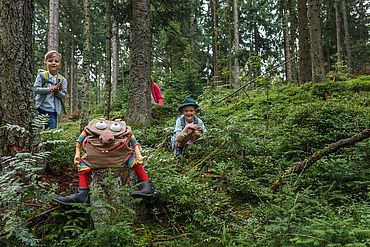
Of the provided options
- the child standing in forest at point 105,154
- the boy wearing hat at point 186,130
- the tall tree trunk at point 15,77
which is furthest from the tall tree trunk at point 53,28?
the child standing in forest at point 105,154

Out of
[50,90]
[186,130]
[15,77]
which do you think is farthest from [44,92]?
[186,130]

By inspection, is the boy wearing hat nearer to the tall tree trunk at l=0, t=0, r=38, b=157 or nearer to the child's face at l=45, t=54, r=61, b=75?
the child's face at l=45, t=54, r=61, b=75

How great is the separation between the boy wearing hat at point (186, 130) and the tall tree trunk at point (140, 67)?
10.5 feet

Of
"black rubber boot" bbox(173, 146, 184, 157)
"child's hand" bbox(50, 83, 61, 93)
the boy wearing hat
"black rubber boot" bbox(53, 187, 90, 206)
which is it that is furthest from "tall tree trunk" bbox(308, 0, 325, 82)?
"black rubber boot" bbox(53, 187, 90, 206)

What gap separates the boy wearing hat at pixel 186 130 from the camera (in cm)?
538

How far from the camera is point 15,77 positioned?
3467mm

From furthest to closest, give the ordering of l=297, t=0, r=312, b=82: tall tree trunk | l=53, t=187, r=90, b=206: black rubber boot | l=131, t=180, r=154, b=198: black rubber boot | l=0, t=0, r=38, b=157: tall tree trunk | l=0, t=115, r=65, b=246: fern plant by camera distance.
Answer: l=297, t=0, r=312, b=82: tall tree trunk < l=0, t=0, r=38, b=157: tall tree trunk < l=131, t=180, r=154, b=198: black rubber boot < l=53, t=187, r=90, b=206: black rubber boot < l=0, t=115, r=65, b=246: fern plant

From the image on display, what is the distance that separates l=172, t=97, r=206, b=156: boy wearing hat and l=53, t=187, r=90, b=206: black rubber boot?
7.66ft

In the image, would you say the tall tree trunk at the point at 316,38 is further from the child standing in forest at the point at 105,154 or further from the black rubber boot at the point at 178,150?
the child standing in forest at the point at 105,154

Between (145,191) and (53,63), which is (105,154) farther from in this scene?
(53,63)

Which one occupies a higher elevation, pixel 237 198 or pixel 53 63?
pixel 53 63

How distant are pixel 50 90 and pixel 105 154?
245cm

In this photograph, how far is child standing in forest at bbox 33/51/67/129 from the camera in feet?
17.2

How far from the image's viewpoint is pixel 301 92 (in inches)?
369
